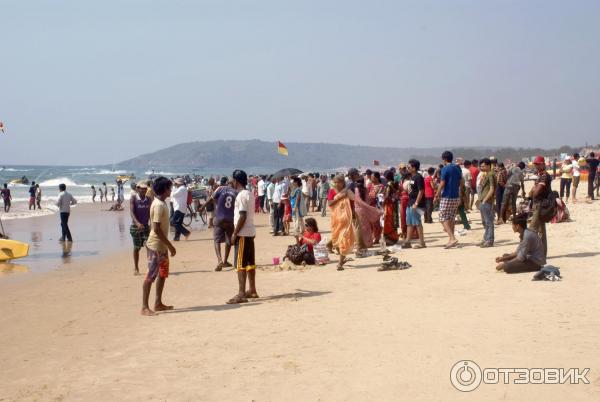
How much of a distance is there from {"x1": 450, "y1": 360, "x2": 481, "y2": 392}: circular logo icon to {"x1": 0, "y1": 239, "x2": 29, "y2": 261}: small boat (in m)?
11.8

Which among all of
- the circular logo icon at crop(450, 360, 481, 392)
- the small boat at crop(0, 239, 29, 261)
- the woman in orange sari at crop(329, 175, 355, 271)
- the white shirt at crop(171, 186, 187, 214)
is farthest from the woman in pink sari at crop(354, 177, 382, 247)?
the small boat at crop(0, 239, 29, 261)

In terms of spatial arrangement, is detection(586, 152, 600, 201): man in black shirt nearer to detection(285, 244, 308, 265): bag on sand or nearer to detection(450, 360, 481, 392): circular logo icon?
detection(285, 244, 308, 265): bag on sand

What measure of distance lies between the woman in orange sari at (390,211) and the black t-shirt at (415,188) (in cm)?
42

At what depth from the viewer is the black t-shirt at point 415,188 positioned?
12.5 meters

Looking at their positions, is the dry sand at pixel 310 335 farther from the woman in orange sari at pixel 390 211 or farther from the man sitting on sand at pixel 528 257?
the woman in orange sari at pixel 390 211

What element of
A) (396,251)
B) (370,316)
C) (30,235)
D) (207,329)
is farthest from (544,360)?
(30,235)

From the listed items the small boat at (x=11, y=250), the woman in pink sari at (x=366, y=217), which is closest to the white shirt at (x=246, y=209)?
the woman in pink sari at (x=366, y=217)

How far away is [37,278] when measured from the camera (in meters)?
11.5

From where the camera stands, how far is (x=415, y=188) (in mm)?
12828

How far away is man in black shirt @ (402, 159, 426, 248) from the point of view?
1252cm

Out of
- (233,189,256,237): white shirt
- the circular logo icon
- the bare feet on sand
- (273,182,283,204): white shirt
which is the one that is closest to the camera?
the circular logo icon

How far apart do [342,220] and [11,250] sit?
830 cm

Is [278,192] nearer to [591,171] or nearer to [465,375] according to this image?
[591,171]

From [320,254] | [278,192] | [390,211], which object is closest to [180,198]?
[278,192]
